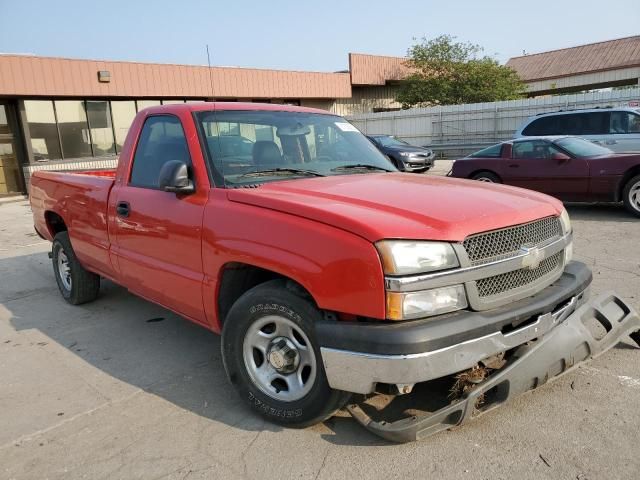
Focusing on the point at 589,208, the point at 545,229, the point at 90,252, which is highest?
the point at 545,229

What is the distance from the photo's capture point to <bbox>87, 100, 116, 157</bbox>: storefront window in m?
19.3

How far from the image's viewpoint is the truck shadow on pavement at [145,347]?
3160 millimetres

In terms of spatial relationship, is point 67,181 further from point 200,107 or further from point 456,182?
point 456,182

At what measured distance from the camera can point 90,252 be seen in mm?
4758

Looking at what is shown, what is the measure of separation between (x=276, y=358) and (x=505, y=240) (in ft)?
4.61

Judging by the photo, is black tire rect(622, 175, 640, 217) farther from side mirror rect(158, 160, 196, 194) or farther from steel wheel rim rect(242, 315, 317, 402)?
side mirror rect(158, 160, 196, 194)

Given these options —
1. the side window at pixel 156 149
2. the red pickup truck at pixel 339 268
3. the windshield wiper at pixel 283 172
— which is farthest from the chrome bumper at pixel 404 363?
the side window at pixel 156 149

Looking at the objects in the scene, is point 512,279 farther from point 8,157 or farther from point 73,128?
point 8,157

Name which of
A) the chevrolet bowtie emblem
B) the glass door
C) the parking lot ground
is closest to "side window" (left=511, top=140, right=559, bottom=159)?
the parking lot ground

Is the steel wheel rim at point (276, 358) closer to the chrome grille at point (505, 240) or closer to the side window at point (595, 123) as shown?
the chrome grille at point (505, 240)

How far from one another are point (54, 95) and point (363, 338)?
1879 centimetres

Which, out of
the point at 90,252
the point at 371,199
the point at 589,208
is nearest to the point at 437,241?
the point at 371,199

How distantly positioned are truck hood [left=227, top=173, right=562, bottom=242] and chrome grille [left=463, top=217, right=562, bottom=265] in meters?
0.04

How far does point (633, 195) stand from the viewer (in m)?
8.59
